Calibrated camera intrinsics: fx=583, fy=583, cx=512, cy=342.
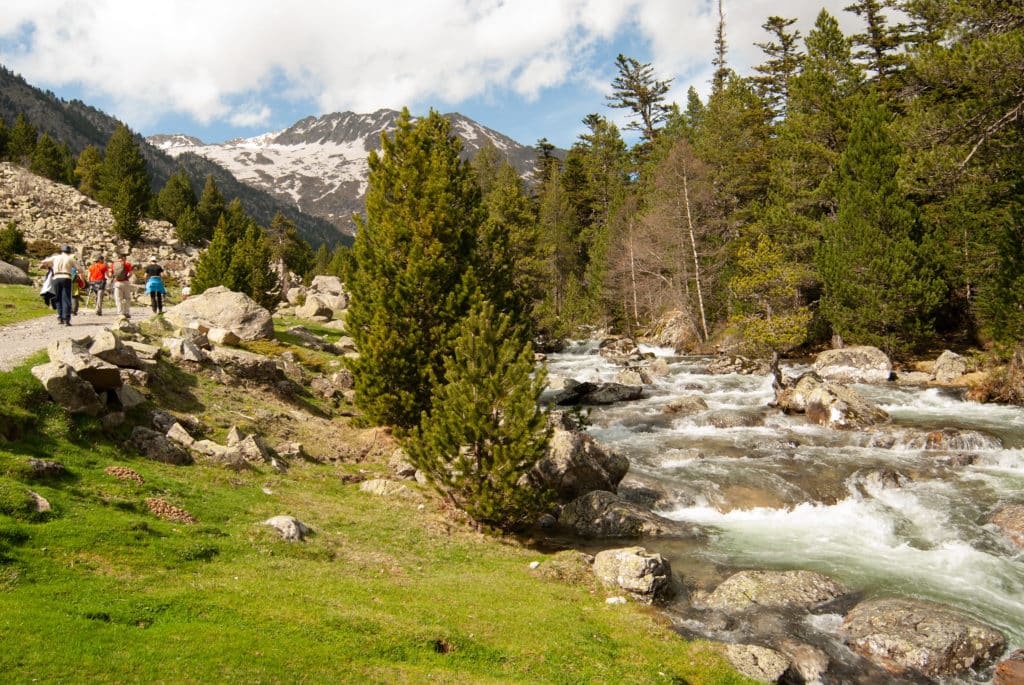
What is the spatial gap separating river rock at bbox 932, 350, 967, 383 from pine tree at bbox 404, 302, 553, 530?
27523 millimetres

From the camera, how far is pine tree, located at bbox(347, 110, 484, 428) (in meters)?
20.3

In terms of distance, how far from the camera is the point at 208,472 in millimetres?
14680

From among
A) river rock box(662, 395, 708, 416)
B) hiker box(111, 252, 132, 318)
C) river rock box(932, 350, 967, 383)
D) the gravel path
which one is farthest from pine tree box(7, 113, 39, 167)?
river rock box(932, 350, 967, 383)

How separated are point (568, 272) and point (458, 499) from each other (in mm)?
54925

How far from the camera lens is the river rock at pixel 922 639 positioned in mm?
10094

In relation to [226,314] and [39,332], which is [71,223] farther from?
[39,332]

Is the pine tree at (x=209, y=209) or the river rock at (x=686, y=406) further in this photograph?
the pine tree at (x=209, y=209)

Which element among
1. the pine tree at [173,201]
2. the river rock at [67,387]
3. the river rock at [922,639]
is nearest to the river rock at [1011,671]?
the river rock at [922,639]

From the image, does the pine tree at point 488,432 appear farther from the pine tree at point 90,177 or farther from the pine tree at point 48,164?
the pine tree at point 48,164

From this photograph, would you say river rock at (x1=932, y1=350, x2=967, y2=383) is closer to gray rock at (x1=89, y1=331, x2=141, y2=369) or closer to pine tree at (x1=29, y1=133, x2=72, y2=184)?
gray rock at (x1=89, y1=331, x2=141, y2=369)

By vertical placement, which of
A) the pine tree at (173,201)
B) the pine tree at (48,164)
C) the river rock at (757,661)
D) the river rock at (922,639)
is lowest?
the river rock at (922,639)

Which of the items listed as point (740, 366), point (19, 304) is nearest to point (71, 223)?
point (19, 304)

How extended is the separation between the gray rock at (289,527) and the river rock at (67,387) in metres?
5.64

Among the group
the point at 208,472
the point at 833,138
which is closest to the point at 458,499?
the point at 208,472
